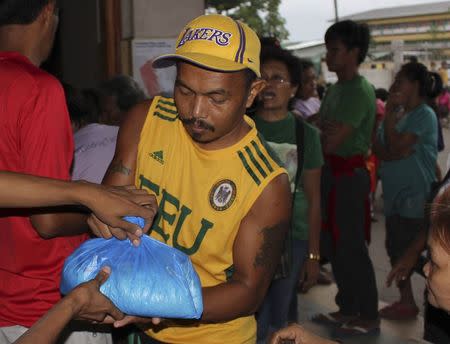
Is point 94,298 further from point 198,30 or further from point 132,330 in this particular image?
point 198,30

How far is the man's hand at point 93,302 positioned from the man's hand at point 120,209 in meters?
0.14

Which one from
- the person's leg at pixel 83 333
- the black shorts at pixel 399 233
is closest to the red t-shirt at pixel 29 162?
the person's leg at pixel 83 333

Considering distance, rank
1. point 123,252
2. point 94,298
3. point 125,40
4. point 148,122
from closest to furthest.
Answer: point 94,298 < point 123,252 < point 148,122 < point 125,40

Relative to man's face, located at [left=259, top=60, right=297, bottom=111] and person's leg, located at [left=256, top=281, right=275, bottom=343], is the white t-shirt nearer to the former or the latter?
man's face, located at [left=259, top=60, right=297, bottom=111]

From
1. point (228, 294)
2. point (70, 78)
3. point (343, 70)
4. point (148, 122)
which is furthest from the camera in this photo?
point (70, 78)

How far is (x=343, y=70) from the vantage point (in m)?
5.86

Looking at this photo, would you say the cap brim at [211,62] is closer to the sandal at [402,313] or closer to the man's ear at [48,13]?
the man's ear at [48,13]

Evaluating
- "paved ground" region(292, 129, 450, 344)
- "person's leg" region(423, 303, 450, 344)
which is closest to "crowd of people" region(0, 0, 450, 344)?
"person's leg" region(423, 303, 450, 344)

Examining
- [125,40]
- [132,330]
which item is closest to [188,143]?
[132,330]

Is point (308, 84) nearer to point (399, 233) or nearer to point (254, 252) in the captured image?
point (399, 233)

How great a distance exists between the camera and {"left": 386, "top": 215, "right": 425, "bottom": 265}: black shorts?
5.99 meters

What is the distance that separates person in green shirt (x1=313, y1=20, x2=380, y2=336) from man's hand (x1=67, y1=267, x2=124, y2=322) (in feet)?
12.8

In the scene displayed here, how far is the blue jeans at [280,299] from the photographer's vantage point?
4.50 m

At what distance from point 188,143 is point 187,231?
0.32 meters
